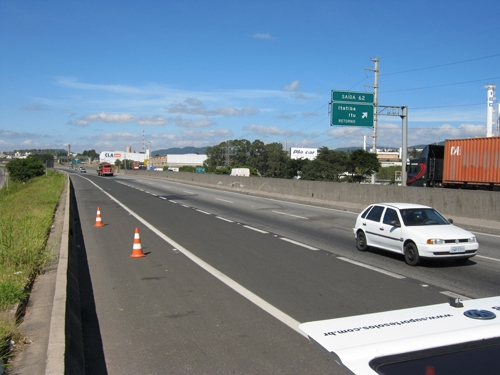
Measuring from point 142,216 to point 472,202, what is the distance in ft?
43.4

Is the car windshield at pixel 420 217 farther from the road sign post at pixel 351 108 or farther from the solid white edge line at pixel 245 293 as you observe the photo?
the road sign post at pixel 351 108

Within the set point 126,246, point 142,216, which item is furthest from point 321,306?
point 142,216

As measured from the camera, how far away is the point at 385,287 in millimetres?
8945

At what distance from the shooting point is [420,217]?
468 inches

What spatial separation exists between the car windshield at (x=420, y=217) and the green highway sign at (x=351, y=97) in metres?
19.0

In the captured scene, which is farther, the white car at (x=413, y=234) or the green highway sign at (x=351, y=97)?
the green highway sign at (x=351, y=97)

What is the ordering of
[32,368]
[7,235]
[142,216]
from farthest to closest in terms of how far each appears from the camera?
[142,216]
[7,235]
[32,368]

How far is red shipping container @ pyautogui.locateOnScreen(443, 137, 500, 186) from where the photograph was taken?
27.5 meters

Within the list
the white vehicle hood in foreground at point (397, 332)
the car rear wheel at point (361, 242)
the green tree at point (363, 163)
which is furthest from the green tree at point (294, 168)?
the white vehicle hood in foreground at point (397, 332)

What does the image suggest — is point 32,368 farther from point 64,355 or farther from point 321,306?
point 321,306

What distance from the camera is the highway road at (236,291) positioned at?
18.9 ft

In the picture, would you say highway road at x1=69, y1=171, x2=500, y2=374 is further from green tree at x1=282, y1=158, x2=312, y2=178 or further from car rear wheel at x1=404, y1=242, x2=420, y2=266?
green tree at x1=282, y1=158, x2=312, y2=178

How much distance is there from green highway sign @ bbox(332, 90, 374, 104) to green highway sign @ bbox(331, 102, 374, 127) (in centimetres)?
23

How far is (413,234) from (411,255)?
18.3 inches
